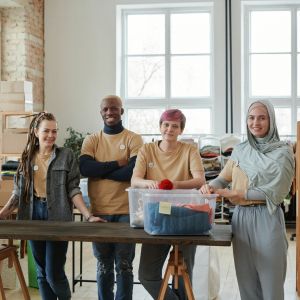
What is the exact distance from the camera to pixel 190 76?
28.4ft

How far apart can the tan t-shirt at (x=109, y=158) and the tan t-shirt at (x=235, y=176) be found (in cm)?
68

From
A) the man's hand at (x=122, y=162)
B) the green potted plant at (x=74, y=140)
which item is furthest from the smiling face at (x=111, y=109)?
the green potted plant at (x=74, y=140)

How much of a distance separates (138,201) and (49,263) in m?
0.72

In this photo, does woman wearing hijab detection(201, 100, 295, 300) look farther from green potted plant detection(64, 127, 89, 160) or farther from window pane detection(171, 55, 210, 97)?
window pane detection(171, 55, 210, 97)

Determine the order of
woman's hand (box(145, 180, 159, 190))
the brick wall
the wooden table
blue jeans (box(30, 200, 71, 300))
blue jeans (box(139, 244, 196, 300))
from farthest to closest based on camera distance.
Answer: the brick wall < blue jeans (box(30, 200, 71, 300)) < blue jeans (box(139, 244, 196, 300)) < woman's hand (box(145, 180, 159, 190)) < the wooden table

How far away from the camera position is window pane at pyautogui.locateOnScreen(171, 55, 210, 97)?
28.3 feet

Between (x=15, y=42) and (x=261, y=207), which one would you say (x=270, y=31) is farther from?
(x=261, y=207)

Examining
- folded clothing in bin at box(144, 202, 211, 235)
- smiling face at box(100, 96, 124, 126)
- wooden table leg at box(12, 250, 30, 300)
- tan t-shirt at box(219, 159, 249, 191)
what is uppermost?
smiling face at box(100, 96, 124, 126)

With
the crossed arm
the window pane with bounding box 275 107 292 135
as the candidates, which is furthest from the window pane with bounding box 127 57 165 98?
the crossed arm

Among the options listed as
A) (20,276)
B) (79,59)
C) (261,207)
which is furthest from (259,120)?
(79,59)

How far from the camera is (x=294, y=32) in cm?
845

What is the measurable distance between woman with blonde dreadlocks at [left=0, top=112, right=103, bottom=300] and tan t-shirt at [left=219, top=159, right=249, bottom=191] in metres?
0.82

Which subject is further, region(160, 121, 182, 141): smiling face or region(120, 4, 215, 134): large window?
region(120, 4, 215, 134): large window

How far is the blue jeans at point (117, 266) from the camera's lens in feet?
10.9
